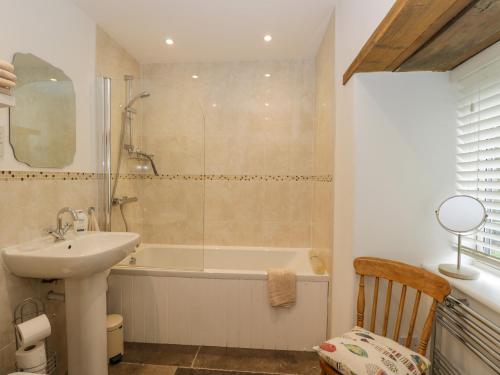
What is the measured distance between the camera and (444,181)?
1.44m

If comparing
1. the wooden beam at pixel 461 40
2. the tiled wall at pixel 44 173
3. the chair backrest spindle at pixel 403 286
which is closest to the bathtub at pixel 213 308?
the tiled wall at pixel 44 173

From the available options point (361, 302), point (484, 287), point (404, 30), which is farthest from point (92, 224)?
point (484, 287)

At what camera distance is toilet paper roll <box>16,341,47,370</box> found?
1234 millimetres

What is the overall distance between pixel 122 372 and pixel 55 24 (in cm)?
237

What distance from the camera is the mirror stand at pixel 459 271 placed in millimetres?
1206

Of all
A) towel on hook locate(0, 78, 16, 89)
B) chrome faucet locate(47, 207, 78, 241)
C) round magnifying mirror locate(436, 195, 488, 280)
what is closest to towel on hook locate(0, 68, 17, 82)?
towel on hook locate(0, 78, 16, 89)

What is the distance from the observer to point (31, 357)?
4.08 ft

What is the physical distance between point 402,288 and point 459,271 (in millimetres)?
266

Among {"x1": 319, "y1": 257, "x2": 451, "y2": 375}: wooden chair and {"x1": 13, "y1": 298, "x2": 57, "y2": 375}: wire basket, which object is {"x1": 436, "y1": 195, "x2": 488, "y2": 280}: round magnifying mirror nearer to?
{"x1": 319, "y1": 257, "x2": 451, "y2": 375}: wooden chair

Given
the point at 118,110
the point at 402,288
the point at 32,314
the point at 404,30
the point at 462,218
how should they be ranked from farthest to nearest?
the point at 118,110 < the point at 32,314 < the point at 402,288 < the point at 462,218 < the point at 404,30

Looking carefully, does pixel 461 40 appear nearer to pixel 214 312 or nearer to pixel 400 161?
pixel 400 161

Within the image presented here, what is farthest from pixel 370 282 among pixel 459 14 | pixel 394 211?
pixel 459 14

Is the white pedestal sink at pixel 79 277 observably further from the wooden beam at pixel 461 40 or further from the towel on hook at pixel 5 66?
the wooden beam at pixel 461 40

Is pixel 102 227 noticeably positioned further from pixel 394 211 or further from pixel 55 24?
pixel 394 211
